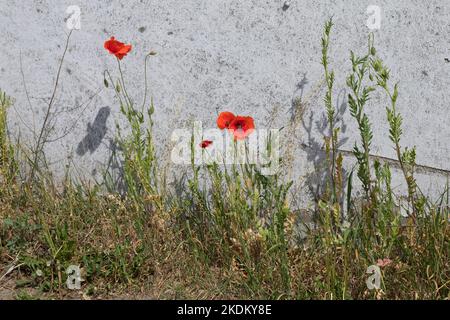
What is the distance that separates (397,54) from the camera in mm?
3430

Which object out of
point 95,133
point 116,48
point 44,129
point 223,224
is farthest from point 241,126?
point 44,129

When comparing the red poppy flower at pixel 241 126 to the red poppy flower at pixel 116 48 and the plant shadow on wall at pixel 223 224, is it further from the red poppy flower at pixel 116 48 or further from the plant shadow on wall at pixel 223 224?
the red poppy flower at pixel 116 48

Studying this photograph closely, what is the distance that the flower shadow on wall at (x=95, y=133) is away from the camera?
11.8 ft

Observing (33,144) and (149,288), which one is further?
(33,144)

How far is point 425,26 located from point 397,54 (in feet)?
0.56

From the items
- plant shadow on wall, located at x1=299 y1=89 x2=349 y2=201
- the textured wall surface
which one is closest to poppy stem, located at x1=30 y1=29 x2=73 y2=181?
the textured wall surface

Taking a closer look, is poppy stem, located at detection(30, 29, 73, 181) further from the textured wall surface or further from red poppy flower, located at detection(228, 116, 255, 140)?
red poppy flower, located at detection(228, 116, 255, 140)

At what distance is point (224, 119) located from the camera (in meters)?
3.14

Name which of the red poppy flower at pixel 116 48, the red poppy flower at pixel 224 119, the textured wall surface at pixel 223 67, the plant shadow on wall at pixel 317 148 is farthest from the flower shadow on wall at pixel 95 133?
the plant shadow on wall at pixel 317 148

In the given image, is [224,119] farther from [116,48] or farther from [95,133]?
[95,133]

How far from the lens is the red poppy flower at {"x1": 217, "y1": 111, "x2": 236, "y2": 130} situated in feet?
10.3

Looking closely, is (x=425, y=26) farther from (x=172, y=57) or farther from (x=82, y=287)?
(x=82, y=287)

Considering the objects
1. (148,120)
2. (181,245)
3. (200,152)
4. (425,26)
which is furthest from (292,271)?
(425,26)

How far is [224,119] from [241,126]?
0.25 feet
